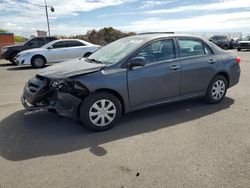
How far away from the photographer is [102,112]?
4.39m

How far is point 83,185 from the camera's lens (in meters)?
2.90

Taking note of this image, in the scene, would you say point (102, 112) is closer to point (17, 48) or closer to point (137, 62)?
point (137, 62)

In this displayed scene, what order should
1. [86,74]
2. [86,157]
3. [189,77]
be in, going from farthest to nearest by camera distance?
[189,77], [86,74], [86,157]

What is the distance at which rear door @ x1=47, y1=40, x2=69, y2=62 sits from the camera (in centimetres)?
1364

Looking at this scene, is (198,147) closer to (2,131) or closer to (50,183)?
(50,183)

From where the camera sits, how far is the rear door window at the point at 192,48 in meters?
5.28

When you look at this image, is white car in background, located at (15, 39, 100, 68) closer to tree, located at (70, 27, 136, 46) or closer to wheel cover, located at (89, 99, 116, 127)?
wheel cover, located at (89, 99, 116, 127)

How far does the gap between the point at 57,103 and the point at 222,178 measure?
8.93 ft

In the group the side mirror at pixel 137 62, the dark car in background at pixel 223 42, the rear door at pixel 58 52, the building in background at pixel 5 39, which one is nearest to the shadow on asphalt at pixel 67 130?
the side mirror at pixel 137 62

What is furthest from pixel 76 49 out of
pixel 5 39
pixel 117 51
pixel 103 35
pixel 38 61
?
pixel 103 35

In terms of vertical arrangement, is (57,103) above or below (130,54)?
below

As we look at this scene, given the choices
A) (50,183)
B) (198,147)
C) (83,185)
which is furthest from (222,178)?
(50,183)

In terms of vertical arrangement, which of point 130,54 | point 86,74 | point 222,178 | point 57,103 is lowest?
point 222,178

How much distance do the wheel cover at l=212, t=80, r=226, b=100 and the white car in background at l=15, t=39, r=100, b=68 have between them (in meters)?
8.65
